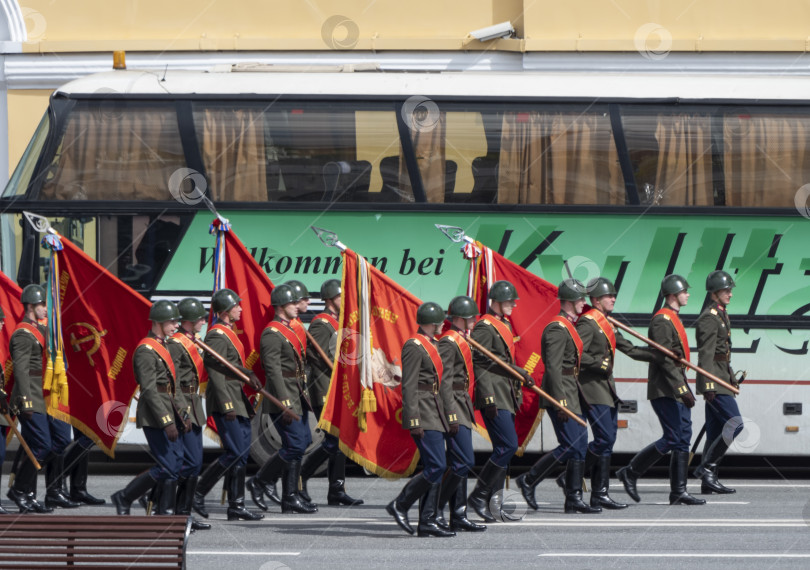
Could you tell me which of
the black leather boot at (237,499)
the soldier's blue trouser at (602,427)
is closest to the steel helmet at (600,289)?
the soldier's blue trouser at (602,427)

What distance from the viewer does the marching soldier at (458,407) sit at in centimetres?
1016

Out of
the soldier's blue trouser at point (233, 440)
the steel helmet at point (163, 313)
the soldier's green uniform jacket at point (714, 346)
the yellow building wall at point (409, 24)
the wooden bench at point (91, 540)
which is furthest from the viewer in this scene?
the yellow building wall at point (409, 24)

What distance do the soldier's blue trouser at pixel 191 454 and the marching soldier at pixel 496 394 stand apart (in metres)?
2.10

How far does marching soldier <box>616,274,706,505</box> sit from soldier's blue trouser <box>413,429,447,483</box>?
248 centimetres

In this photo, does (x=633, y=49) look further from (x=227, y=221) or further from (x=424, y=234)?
(x=227, y=221)

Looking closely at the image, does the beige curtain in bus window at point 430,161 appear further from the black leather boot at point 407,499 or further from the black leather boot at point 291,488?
the black leather boot at point 407,499

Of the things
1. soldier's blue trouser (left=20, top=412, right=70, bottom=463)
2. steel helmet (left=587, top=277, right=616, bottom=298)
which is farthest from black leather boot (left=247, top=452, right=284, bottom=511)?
steel helmet (left=587, top=277, right=616, bottom=298)

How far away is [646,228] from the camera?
1320cm

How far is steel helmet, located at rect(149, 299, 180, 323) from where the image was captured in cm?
1047

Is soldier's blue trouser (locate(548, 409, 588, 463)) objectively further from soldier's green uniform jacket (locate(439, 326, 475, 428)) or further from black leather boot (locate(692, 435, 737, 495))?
black leather boot (locate(692, 435, 737, 495))

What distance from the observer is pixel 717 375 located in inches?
482

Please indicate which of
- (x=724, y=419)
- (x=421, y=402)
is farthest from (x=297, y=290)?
(x=724, y=419)

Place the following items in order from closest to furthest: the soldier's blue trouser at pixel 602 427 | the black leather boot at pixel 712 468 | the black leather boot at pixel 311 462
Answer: the soldier's blue trouser at pixel 602 427 → the black leather boot at pixel 311 462 → the black leather boot at pixel 712 468

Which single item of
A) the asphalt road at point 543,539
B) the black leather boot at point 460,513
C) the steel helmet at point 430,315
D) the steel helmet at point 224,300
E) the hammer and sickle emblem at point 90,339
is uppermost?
the steel helmet at point 224,300
